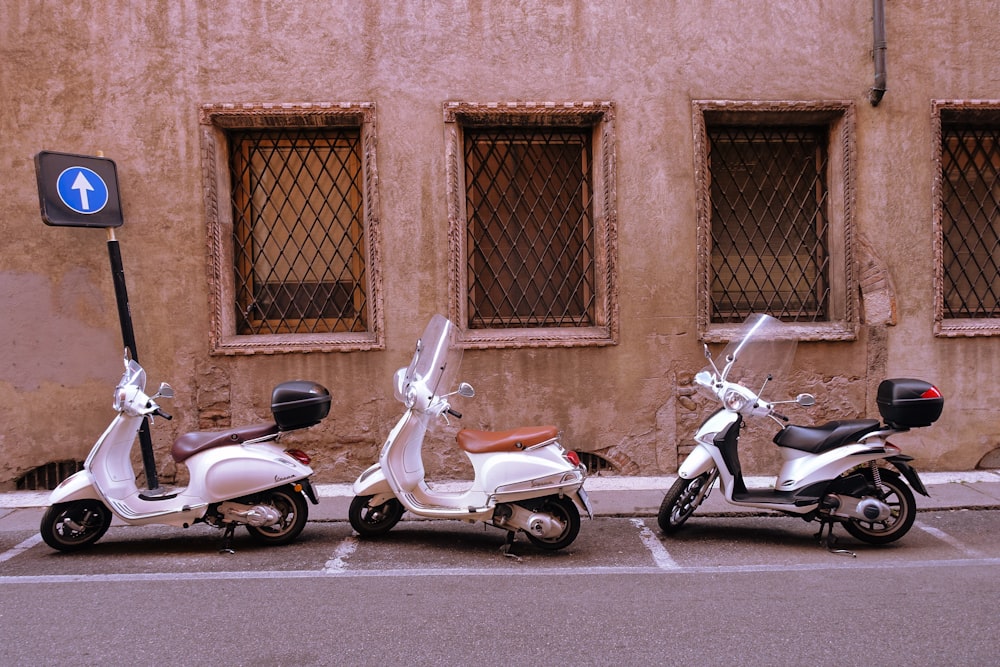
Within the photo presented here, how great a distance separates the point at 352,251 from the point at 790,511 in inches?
186

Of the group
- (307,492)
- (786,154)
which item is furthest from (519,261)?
(307,492)

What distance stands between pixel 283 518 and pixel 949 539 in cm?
464

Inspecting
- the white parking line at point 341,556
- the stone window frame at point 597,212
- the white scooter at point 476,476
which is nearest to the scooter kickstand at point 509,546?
the white scooter at point 476,476

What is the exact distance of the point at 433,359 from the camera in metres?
5.46

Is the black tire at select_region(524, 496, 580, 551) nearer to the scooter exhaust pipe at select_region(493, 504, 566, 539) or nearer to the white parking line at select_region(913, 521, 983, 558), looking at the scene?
the scooter exhaust pipe at select_region(493, 504, 566, 539)

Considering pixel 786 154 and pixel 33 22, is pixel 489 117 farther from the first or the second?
pixel 33 22

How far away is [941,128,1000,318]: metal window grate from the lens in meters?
8.12

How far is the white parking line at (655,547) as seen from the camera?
199 inches

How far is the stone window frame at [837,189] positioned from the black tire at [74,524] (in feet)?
17.4

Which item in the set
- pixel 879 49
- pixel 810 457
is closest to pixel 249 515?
pixel 810 457

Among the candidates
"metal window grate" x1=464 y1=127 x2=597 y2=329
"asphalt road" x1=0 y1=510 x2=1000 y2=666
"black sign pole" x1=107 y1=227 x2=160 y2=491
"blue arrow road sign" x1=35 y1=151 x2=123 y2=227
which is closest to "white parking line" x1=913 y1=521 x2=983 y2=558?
"asphalt road" x1=0 y1=510 x2=1000 y2=666

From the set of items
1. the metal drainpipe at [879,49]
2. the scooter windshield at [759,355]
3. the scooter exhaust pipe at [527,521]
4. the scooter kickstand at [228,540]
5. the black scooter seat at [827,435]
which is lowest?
the scooter kickstand at [228,540]

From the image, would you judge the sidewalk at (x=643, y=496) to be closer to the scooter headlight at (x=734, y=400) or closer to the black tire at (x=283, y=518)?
the black tire at (x=283, y=518)

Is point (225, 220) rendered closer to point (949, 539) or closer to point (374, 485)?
point (374, 485)
